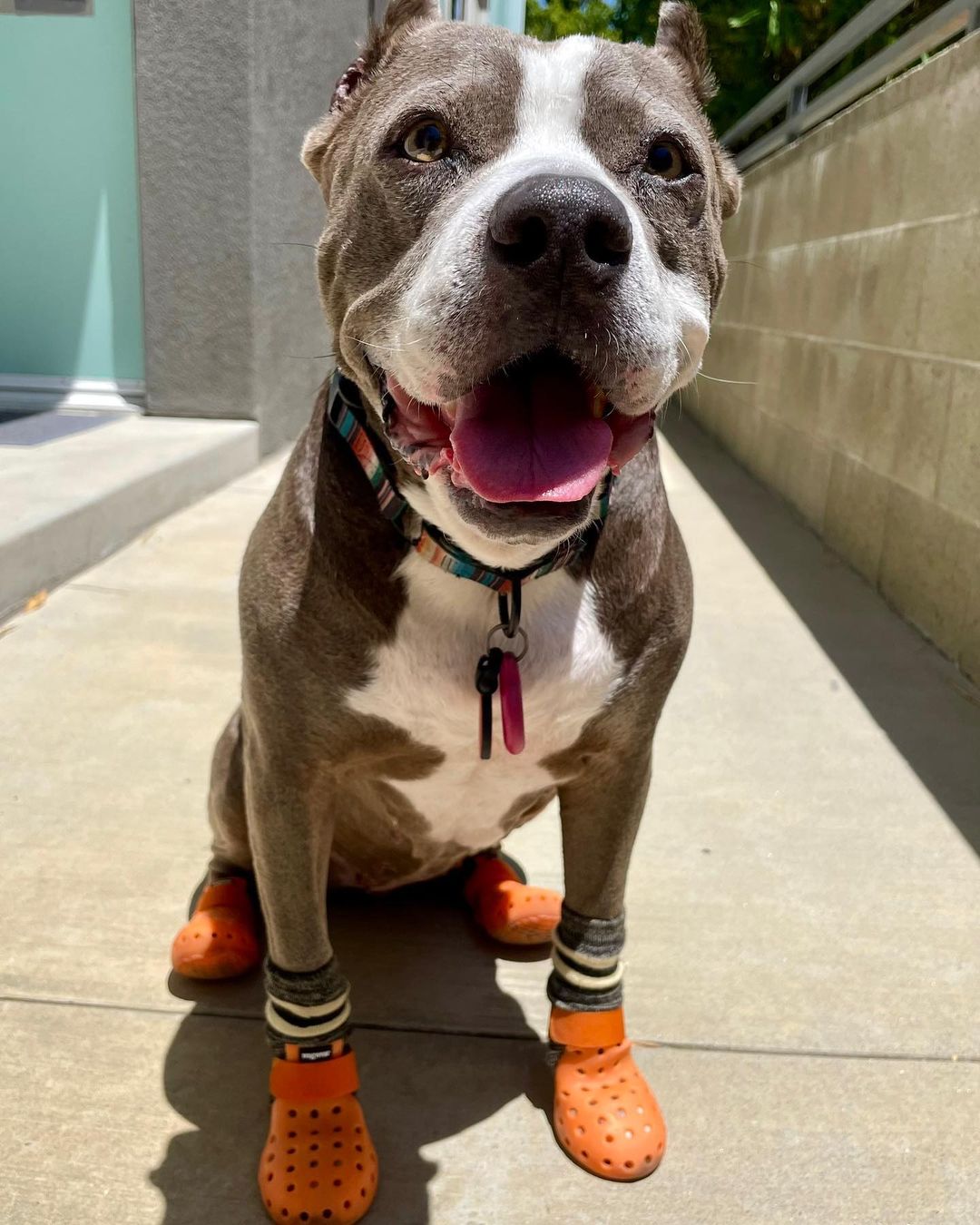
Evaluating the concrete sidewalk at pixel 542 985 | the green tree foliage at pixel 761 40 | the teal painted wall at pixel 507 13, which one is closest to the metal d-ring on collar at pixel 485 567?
the concrete sidewalk at pixel 542 985

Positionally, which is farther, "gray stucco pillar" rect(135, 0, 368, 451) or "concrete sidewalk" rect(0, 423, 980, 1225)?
"gray stucco pillar" rect(135, 0, 368, 451)

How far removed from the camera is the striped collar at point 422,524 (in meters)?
1.62

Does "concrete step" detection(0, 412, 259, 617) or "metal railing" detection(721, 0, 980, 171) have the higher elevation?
"metal railing" detection(721, 0, 980, 171)

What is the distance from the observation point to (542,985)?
2.22 metres

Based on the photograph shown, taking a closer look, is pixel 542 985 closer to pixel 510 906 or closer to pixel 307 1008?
pixel 510 906

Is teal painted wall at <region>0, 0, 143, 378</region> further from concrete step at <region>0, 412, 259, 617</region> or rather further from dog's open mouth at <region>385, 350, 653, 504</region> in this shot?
dog's open mouth at <region>385, 350, 653, 504</region>

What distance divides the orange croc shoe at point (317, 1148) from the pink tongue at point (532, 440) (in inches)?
39.5

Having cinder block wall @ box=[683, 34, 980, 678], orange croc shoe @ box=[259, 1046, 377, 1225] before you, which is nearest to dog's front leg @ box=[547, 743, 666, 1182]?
orange croc shoe @ box=[259, 1046, 377, 1225]

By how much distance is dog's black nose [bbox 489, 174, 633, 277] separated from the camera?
1.26 meters

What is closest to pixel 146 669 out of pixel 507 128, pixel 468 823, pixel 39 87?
pixel 468 823

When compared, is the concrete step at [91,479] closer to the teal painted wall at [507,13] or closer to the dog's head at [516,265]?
the dog's head at [516,265]

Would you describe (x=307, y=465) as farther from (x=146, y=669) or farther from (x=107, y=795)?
(x=146, y=669)

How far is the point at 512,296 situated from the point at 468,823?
96 cm

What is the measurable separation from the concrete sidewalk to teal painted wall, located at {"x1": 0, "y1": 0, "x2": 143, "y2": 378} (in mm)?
3390
